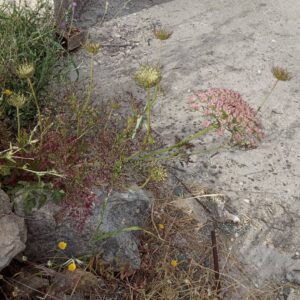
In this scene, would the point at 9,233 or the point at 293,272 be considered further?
the point at 293,272

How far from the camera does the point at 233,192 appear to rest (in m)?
3.91

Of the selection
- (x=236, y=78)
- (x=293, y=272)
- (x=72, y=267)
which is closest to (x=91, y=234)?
(x=72, y=267)

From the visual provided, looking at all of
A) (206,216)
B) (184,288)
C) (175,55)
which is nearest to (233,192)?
(206,216)

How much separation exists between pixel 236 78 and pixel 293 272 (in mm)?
2551

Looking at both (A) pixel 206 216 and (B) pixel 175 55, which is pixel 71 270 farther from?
(B) pixel 175 55

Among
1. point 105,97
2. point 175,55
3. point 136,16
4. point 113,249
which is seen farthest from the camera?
point 136,16

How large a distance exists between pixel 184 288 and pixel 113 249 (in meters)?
0.59

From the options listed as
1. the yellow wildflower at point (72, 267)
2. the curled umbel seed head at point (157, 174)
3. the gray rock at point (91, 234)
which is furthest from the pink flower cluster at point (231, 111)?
the yellow wildflower at point (72, 267)

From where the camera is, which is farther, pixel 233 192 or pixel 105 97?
pixel 105 97

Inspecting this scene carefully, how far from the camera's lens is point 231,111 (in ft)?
15.3

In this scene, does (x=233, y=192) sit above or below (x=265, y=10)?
below

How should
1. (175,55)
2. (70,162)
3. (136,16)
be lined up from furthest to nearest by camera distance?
(136,16) < (175,55) < (70,162)

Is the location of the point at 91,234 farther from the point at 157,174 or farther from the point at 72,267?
the point at 157,174

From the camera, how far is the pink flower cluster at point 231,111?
4441mm
